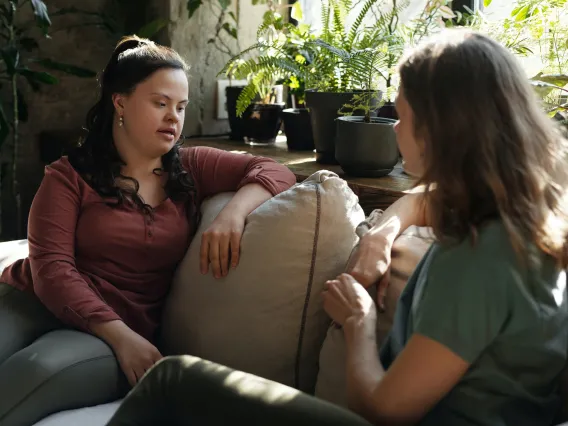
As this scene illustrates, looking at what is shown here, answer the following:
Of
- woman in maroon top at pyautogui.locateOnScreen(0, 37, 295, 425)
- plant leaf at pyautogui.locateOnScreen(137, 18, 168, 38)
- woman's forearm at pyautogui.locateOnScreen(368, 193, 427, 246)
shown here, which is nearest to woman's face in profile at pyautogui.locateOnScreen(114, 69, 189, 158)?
woman in maroon top at pyautogui.locateOnScreen(0, 37, 295, 425)

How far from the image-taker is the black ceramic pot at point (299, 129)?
2125mm

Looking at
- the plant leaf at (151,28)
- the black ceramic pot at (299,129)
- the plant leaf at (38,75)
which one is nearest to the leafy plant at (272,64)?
the black ceramic pot at (299,129)

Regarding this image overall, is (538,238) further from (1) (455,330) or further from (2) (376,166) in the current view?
(2) (376,166)

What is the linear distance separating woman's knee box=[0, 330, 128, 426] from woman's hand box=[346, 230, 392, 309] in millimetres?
504

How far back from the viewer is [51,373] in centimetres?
126

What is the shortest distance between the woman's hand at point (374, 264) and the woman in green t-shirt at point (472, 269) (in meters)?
0.22

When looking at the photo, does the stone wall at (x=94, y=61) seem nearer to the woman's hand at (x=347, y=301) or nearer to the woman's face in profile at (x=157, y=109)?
the woman's face in profile at (x=157, y=109)

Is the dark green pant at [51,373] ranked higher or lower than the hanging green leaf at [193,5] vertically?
lower

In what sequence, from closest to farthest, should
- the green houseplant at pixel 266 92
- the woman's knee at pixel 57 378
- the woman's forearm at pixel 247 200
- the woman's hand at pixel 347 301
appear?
the woman's hand at pixel 347 301 < the woman's knee at pixel 57 378 < the woman's forearm at pixel 247 200 < the green houseplant at pixel 266 92

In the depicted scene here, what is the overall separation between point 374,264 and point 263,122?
3.86ft

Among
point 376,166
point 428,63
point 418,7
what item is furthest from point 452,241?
point 418,7

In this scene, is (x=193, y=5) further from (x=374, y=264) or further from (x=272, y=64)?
(x=374, y=264)

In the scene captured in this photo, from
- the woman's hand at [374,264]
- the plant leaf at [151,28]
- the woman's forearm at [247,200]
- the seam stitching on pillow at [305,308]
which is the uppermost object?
the plant leaf at [151,28]

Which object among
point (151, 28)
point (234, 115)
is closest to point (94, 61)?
point (151, 28)
